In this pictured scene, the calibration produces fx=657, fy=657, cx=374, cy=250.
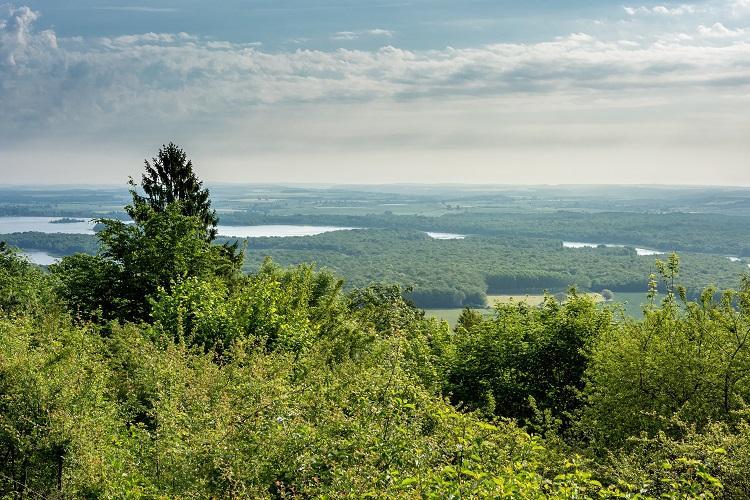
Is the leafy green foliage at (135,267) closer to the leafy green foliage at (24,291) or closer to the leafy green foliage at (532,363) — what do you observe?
the leafy green foliage at (24,291)

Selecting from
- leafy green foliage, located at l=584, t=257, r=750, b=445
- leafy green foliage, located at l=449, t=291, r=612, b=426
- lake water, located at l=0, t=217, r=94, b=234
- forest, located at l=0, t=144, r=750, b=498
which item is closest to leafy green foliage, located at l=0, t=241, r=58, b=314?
forest, located at l=0, t=144, r=750, b=498

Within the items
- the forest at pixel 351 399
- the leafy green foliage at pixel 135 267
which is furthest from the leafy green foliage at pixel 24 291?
the leafy green foliage at pixel 135 267

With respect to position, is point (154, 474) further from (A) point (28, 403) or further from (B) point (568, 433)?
(B) point (568, 433)

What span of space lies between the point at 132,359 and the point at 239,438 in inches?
279

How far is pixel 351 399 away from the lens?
483 inches

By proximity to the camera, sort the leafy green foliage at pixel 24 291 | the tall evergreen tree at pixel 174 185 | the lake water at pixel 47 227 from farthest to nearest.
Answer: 1. the lake water at pixel 47 227
2. the tall evergreen tree at pixel 174 185
3. the leafy green foliage at pixel 24 291

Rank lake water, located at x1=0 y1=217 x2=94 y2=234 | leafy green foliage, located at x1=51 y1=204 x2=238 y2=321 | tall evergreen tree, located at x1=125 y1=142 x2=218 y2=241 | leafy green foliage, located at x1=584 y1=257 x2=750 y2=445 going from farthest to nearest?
lake water, located at x1=0 y1=217 x2=94 y2=234 → tall evergreen tree, located at x1=125 y1=142 x2=218 y2=241 → leafy green foliage, located at x1=51 y1=204 x2=238 y2=321 → leafy green foliage, located at x1=584 y1=257 x2=750 y2=445

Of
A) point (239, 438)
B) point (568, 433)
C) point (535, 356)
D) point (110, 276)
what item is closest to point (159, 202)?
point (110, 276)

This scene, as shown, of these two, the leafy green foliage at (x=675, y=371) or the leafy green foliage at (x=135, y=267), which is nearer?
the leafy green foliage at (x=675, y=371)

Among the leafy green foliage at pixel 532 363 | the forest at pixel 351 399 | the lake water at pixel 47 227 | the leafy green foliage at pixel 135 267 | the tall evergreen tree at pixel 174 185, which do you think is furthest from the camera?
the lake water at pixel 47 227

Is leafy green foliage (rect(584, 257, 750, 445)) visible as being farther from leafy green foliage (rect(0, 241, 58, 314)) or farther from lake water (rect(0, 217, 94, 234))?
lake water (rect(0, 217, 94, 234))

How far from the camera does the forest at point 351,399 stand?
9273 mm

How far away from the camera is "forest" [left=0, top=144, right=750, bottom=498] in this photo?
9.27m

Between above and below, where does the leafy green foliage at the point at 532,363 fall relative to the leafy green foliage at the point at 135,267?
below
